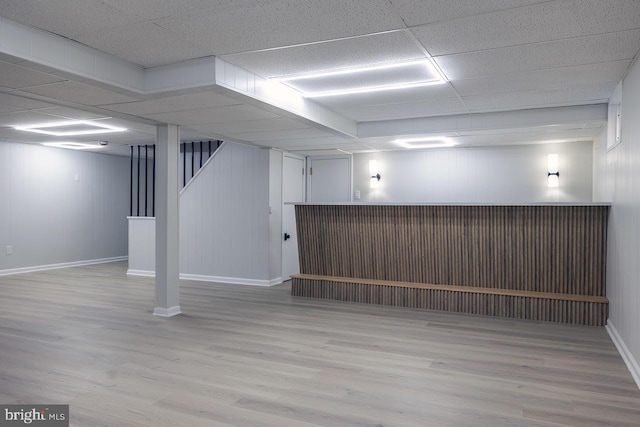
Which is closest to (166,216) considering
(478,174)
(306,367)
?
(306,367)

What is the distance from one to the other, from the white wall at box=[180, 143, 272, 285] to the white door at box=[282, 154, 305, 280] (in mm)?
478

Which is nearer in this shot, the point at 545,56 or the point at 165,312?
the point at 545,56

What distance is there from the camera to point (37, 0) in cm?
267

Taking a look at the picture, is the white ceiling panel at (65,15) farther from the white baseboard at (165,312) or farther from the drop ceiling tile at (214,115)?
the white baseboard at (165,312)

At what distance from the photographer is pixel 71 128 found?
657 centimetres

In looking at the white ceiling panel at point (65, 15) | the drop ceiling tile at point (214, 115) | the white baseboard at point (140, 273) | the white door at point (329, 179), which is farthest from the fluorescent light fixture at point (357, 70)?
the white baseboard at point (140, 273)

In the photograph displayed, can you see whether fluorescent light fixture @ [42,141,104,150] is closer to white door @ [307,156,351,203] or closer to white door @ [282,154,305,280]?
white door @ [282,154,305,280]

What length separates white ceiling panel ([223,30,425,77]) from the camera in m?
3.31

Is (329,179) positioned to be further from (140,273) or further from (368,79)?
(368,79)

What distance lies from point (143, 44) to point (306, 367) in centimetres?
266

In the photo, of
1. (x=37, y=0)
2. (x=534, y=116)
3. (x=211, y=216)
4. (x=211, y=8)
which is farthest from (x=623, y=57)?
(x=211, y=216)

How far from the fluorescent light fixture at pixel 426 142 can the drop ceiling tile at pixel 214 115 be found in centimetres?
243

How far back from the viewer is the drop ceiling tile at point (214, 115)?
4.71 metres

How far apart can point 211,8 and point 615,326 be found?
14.2 ft
